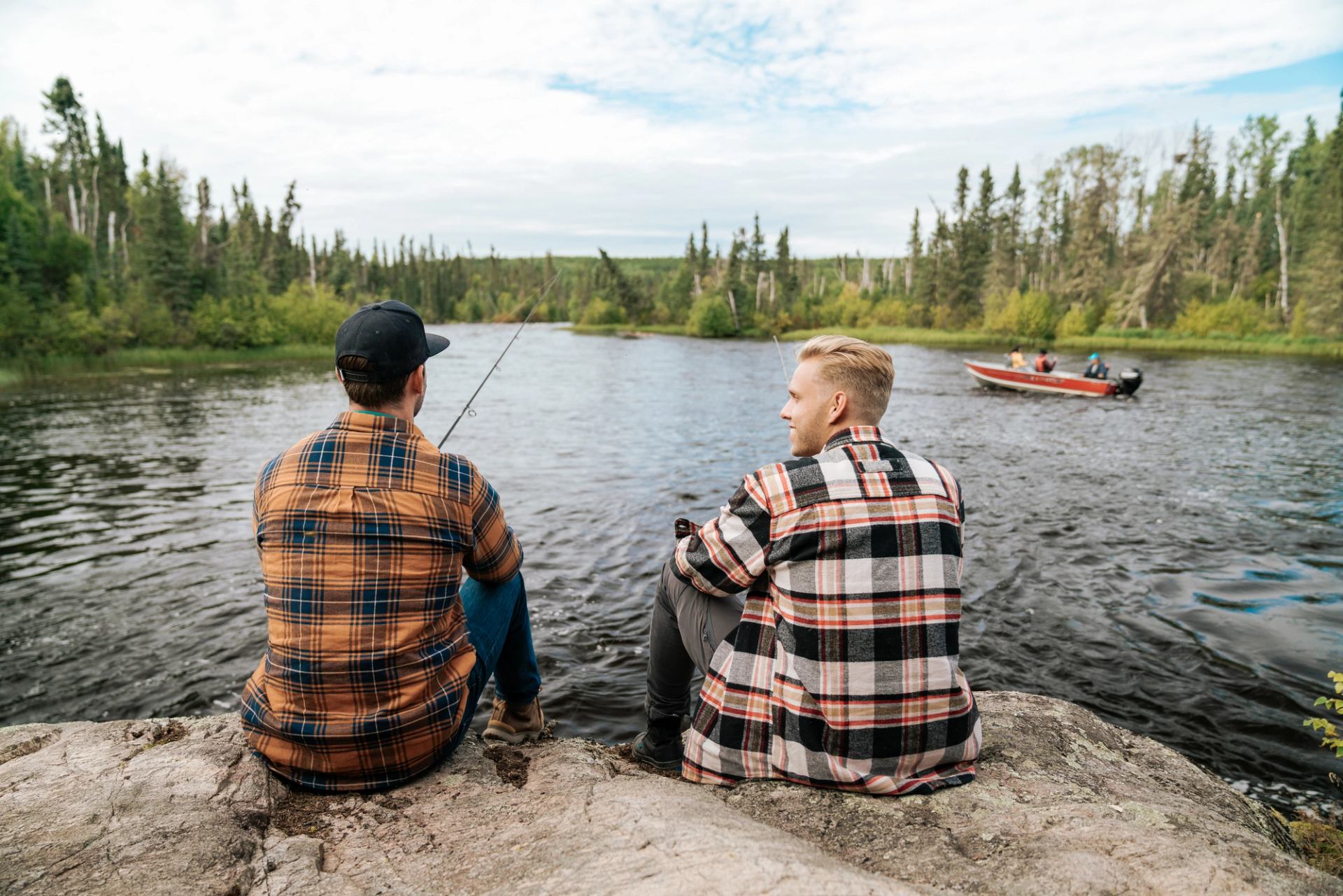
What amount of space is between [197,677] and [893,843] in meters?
4.57

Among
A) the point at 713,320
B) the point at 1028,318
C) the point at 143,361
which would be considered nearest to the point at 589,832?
the point at 143,361

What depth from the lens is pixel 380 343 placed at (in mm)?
2287

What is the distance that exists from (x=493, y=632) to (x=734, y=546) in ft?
3.37

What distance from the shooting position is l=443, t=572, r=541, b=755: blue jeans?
262 cm

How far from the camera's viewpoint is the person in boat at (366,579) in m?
2.16

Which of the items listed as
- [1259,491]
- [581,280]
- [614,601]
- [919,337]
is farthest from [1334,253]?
[581,280]

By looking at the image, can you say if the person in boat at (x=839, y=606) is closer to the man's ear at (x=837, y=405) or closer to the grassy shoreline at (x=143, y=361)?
the man's ear at (x=837, y=405)

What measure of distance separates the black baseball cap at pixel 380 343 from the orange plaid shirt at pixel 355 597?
0.43 feet

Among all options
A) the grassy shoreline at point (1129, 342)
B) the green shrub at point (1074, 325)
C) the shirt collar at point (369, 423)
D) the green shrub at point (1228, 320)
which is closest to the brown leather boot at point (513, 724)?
the shirt collar at point (369, 423)

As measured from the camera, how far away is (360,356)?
225 centimetres

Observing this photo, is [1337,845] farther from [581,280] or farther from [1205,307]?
[581,280]

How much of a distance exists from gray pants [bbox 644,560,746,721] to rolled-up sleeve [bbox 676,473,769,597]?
171mm

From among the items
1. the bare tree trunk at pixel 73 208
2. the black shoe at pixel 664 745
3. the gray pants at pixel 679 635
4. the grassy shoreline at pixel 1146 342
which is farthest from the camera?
the bare tree trunk at pixel 73 208

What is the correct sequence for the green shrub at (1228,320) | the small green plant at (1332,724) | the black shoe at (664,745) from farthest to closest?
the green shrub at (1228,320) < the black shoe at (664,745) < the small green plant at (1332,724)
